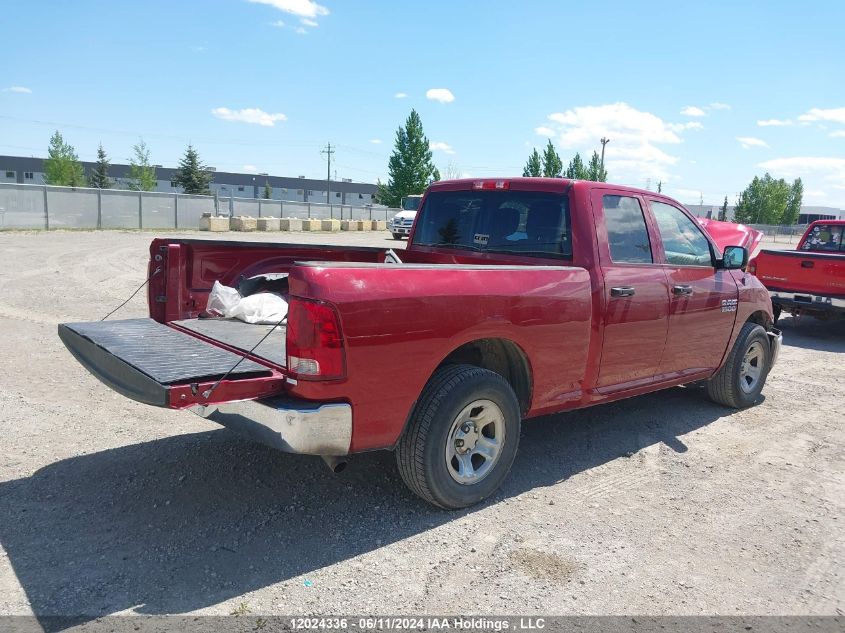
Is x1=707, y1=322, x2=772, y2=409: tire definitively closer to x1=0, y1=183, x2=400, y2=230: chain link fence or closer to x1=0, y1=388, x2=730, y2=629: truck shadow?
x1=0, y1=388, x2=730, y2=629: truck shadow

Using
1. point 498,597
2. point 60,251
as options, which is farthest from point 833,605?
point 60,251

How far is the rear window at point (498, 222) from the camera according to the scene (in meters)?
4.81

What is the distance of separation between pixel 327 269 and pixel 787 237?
7559 cm

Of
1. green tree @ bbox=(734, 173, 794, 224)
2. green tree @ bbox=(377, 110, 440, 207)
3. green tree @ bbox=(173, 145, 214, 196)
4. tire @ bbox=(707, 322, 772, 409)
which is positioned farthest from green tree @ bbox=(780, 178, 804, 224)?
tire @ bbox=(707, 322, 772, 409)

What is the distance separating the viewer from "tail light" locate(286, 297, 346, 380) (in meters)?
3.22

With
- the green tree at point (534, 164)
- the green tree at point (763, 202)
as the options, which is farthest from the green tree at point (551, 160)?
the green tree at point (763, 202)

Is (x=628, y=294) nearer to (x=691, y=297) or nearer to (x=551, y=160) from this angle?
(x=691, y=297)

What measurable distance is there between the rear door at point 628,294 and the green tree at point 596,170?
59.0 meters

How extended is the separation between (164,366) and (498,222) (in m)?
2.74

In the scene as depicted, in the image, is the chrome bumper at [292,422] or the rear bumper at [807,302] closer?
the chrome bumper at [292,422]

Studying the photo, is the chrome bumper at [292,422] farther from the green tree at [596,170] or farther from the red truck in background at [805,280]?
the green tree at [596,170]

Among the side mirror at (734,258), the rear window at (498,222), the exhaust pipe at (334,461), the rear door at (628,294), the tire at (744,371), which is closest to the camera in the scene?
the exhaust pipe at (334,461)

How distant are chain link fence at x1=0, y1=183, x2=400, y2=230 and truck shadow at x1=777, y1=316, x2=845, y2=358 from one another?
87.2ft

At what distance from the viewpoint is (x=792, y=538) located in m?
3.91
